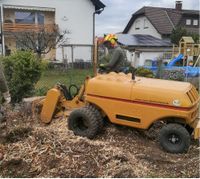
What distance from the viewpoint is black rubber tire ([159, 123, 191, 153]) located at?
19.1 feet

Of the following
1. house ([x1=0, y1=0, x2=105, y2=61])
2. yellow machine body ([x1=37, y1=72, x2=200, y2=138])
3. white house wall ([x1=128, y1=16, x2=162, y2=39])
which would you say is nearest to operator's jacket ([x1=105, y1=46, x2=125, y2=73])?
yellow machine body ([x1=37, y1=72, x2=200, y2=138])

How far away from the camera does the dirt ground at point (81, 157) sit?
4824 millimetres

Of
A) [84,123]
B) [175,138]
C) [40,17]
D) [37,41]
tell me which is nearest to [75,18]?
[40,17]

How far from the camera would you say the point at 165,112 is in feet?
19.3

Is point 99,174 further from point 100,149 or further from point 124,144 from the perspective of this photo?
point 124,144

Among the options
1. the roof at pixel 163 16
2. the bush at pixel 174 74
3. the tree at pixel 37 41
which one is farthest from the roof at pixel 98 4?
the bush at pixel 174 74

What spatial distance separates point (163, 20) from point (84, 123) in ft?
122

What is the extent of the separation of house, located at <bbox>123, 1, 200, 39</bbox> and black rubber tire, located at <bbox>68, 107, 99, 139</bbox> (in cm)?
3481

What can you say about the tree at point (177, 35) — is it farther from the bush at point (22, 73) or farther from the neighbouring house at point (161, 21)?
the bush at point (22, 73)

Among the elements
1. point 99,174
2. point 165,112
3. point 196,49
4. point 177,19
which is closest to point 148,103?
point 165,112

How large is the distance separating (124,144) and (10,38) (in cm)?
2409

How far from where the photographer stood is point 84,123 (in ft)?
21.5

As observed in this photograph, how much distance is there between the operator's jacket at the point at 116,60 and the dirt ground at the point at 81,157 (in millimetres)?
1547

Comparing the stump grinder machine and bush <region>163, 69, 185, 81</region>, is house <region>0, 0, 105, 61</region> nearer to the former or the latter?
bush <region>163, 69, 185, 81</region>
